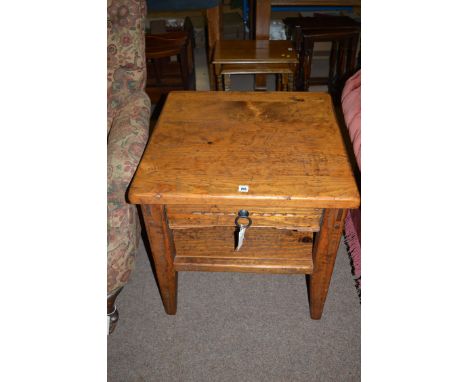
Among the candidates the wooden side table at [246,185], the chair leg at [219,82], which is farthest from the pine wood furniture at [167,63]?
the wooden side table at [246,185]

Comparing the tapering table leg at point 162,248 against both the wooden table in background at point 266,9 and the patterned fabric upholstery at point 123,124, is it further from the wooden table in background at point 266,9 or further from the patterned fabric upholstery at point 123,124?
the wooden table in background at point 266,9

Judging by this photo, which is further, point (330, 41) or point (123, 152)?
point (330, 41)

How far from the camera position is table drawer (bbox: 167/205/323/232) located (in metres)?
0.92

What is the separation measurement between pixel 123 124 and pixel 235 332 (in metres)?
0.81

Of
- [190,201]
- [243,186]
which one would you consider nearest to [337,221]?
[243,186]

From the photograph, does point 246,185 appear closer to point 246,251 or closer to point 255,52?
point 246,251

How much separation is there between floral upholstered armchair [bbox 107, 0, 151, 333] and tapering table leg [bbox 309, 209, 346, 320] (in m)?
0.57

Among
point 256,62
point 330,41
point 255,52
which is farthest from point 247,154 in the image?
point 330,41

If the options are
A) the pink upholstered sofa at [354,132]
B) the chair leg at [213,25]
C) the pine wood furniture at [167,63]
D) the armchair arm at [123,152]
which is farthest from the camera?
the chair leg at [213,25]

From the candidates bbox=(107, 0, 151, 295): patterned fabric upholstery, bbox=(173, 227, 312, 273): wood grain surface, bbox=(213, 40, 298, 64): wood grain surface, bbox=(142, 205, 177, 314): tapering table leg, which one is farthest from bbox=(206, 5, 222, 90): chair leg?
bbox=(142, 205, 177, 314): tapering table leg

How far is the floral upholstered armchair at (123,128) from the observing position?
1.03m

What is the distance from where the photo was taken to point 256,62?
195 centimetres

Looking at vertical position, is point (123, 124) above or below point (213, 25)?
below

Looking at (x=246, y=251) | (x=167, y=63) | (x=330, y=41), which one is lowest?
(x=246, y=251)
